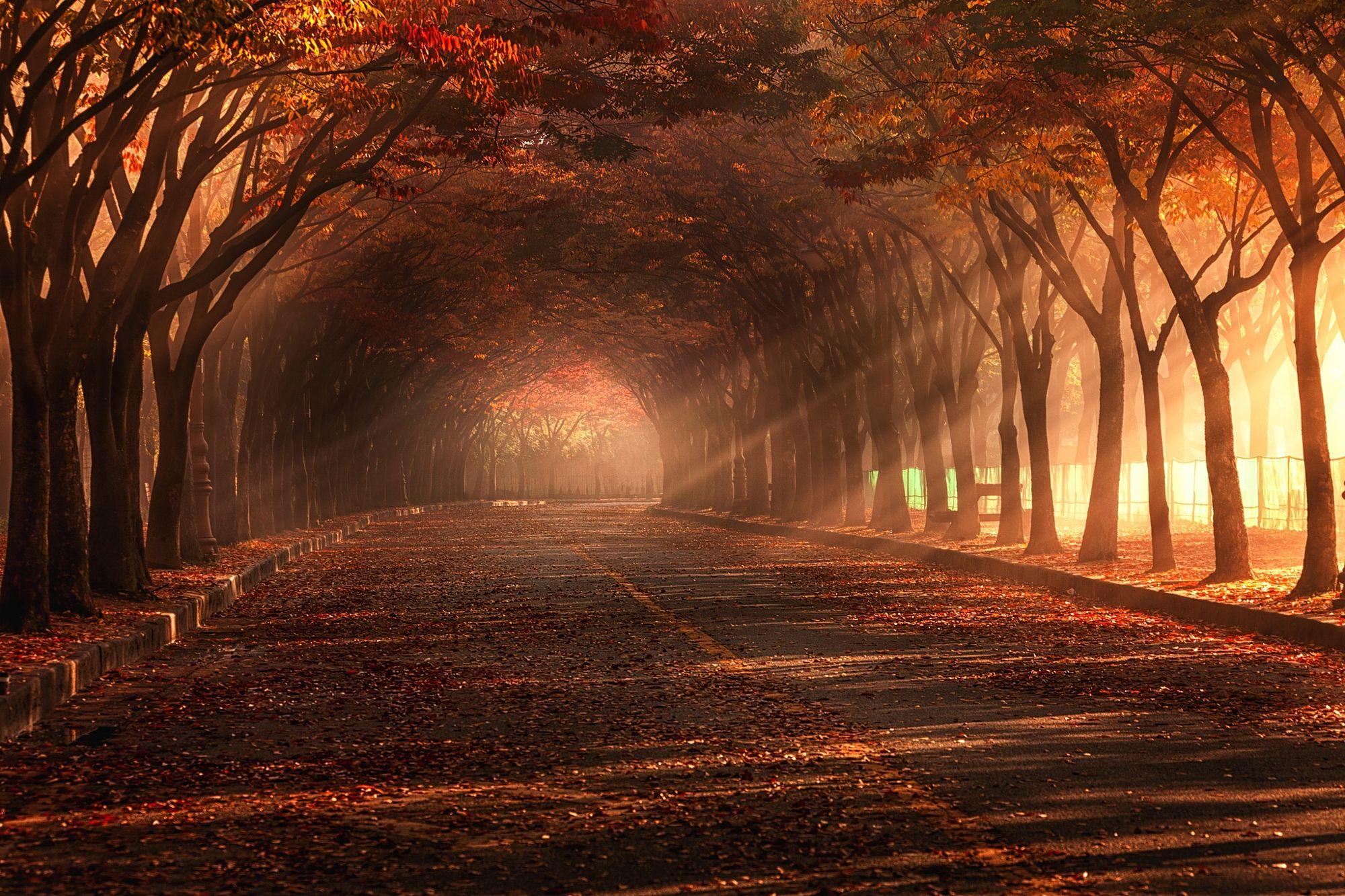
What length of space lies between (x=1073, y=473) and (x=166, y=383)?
92.0ft

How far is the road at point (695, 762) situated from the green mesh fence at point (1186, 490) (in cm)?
1892

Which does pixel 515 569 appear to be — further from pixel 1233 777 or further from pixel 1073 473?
pixel 1073 473

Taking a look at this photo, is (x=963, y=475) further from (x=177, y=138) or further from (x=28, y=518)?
(x=28, y=518)

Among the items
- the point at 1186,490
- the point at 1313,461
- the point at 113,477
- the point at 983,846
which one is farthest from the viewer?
the point at 1186,490

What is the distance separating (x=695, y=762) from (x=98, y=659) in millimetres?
5969

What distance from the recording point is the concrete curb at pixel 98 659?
9.73 meters

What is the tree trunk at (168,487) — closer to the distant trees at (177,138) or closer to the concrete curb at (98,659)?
the distant trees at (177,138)

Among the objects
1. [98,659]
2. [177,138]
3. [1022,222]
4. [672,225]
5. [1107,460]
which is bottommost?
[98,659]

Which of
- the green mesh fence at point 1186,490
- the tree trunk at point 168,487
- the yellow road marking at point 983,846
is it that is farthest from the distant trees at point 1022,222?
the yellow road marking at point 983,846

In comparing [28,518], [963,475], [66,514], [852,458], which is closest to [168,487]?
[66,514]

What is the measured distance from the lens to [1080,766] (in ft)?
26.2

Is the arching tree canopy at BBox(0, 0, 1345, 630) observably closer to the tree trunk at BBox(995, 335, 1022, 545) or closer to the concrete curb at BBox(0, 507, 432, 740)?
the tree trunk at BBox(995, 335, 1022, 545)

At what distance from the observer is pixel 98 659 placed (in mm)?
12281

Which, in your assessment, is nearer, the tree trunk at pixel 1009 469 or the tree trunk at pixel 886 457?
the tree trunk at pixel 1009 469
